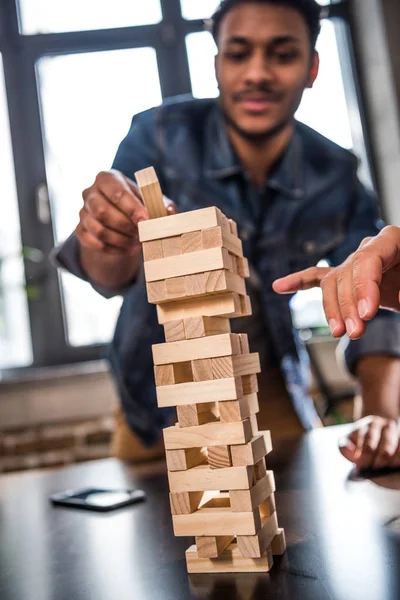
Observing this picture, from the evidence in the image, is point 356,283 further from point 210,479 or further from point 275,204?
point 275,204

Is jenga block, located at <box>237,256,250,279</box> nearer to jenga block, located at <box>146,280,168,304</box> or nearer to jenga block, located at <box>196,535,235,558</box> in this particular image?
jenga block, located at <box>146,280,168,304</box>

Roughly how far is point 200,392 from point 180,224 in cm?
15

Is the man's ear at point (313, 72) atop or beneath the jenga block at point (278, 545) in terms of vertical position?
atop

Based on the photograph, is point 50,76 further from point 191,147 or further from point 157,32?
point 191,147

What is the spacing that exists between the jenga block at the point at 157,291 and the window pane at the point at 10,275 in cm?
253

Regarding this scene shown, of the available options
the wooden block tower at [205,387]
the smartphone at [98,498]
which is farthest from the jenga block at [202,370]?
the smartphone at [98,498]

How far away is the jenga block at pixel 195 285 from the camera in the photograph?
0.57 meters

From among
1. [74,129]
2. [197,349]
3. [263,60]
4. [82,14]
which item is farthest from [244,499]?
[82,14]

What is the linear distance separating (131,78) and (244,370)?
7.84 feet

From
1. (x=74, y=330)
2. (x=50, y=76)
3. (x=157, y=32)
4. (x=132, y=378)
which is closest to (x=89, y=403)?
(x=74, y=330)

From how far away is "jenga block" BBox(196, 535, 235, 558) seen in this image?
584mm

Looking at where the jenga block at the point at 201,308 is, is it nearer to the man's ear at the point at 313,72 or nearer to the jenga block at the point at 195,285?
the jenga block at the point at 195,285

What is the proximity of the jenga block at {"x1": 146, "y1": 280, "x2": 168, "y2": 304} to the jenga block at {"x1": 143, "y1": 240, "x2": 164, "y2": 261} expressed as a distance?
0.08ft

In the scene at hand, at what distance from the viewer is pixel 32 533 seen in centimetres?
85
